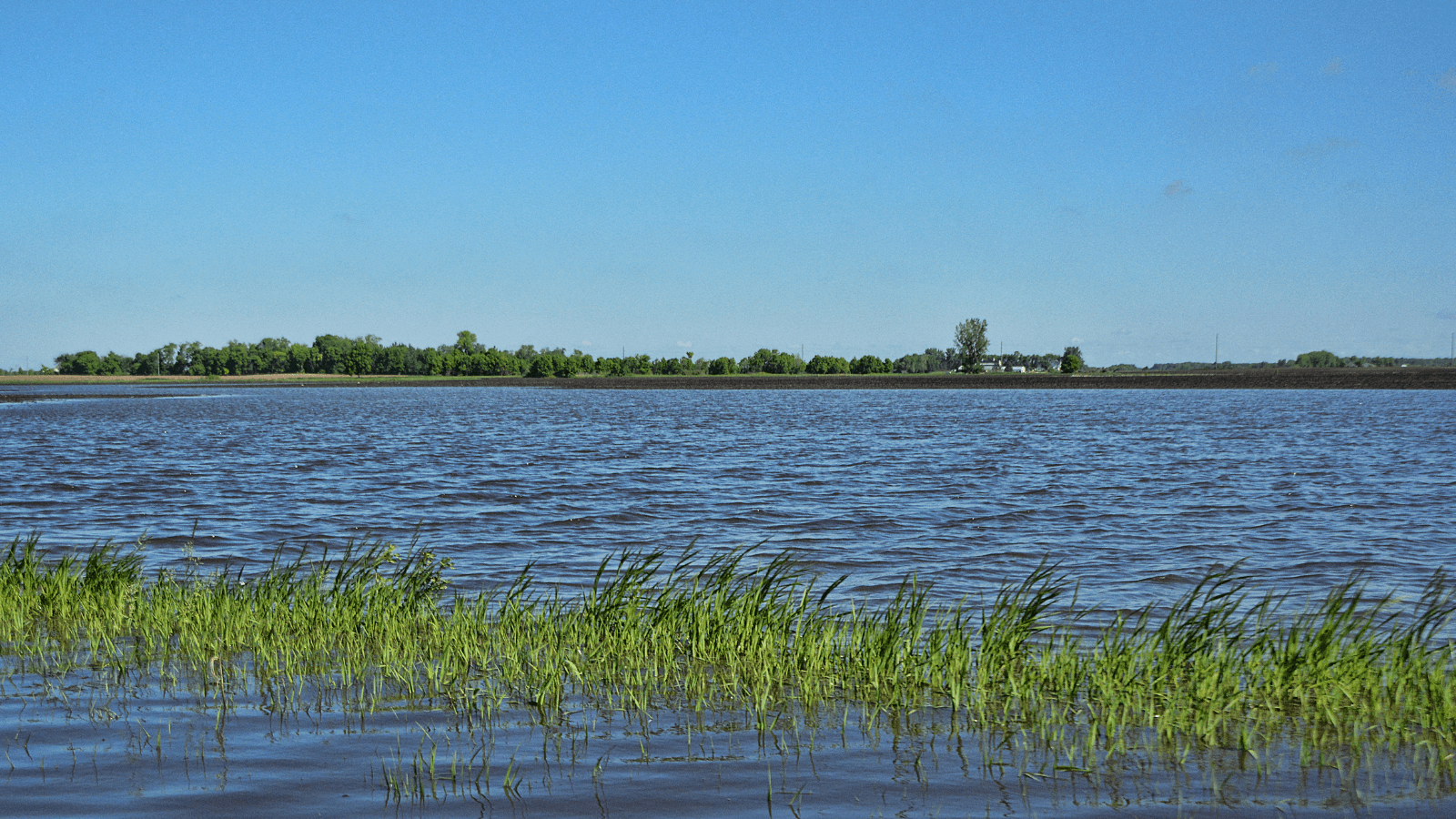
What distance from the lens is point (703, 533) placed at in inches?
1000

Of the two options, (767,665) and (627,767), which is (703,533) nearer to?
(767,665)

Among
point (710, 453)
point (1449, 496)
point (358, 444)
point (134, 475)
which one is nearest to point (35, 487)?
point (134, 475)

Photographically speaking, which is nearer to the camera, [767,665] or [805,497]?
[767,665]

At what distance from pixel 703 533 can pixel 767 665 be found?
1480 cm

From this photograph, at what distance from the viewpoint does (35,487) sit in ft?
112

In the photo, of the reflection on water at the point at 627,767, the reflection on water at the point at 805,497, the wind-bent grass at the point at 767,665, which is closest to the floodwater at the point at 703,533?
the reflection on water at the point at 627,767

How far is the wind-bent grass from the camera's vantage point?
29.7 ft

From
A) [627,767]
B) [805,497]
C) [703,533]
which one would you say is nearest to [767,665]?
[627,767]

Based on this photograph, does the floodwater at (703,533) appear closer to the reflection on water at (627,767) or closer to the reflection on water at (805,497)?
the reflection on water at (627,767)

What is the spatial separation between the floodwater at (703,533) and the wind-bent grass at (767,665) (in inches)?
25.0

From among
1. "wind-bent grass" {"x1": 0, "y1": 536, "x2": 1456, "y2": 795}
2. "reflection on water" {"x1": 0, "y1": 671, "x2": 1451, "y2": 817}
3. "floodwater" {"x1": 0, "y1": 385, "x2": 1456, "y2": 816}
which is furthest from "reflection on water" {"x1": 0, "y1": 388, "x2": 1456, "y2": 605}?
"reflection on water" {"x1": 0, "y1": 671, "x2": 1451, "y2": 817}

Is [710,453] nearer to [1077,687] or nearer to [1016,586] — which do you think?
[1016,586]

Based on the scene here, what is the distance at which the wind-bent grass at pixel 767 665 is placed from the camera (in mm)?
9055

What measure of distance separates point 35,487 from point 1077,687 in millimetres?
35253
